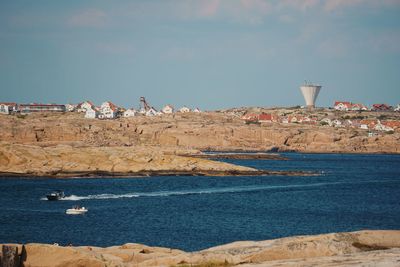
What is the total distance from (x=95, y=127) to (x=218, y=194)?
370ft

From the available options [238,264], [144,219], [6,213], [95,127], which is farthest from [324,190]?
[95,127]

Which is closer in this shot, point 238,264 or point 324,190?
point 238,264

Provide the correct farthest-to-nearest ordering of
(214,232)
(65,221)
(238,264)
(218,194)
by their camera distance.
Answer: (218,194) → (65,221) → (214,232) → (238,264)

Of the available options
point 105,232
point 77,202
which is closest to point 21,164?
point 77,202

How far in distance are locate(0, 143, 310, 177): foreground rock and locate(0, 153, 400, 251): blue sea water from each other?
471cm

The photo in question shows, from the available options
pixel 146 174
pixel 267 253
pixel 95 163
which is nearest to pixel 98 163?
pixel 95 163

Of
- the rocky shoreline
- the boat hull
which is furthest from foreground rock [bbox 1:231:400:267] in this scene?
the rocky shoreline

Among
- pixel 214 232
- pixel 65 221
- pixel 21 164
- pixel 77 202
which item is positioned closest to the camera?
pixel 214 232

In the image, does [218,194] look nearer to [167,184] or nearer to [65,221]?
[167,184]

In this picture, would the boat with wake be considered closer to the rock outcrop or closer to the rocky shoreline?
the rocky shoreline

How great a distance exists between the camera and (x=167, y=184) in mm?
100312

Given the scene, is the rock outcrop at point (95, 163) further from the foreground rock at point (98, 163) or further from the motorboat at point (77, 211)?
the motorboat at point (77, 211)

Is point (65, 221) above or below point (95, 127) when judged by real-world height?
below

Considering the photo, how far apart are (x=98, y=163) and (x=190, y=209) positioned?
48240 millimetres
